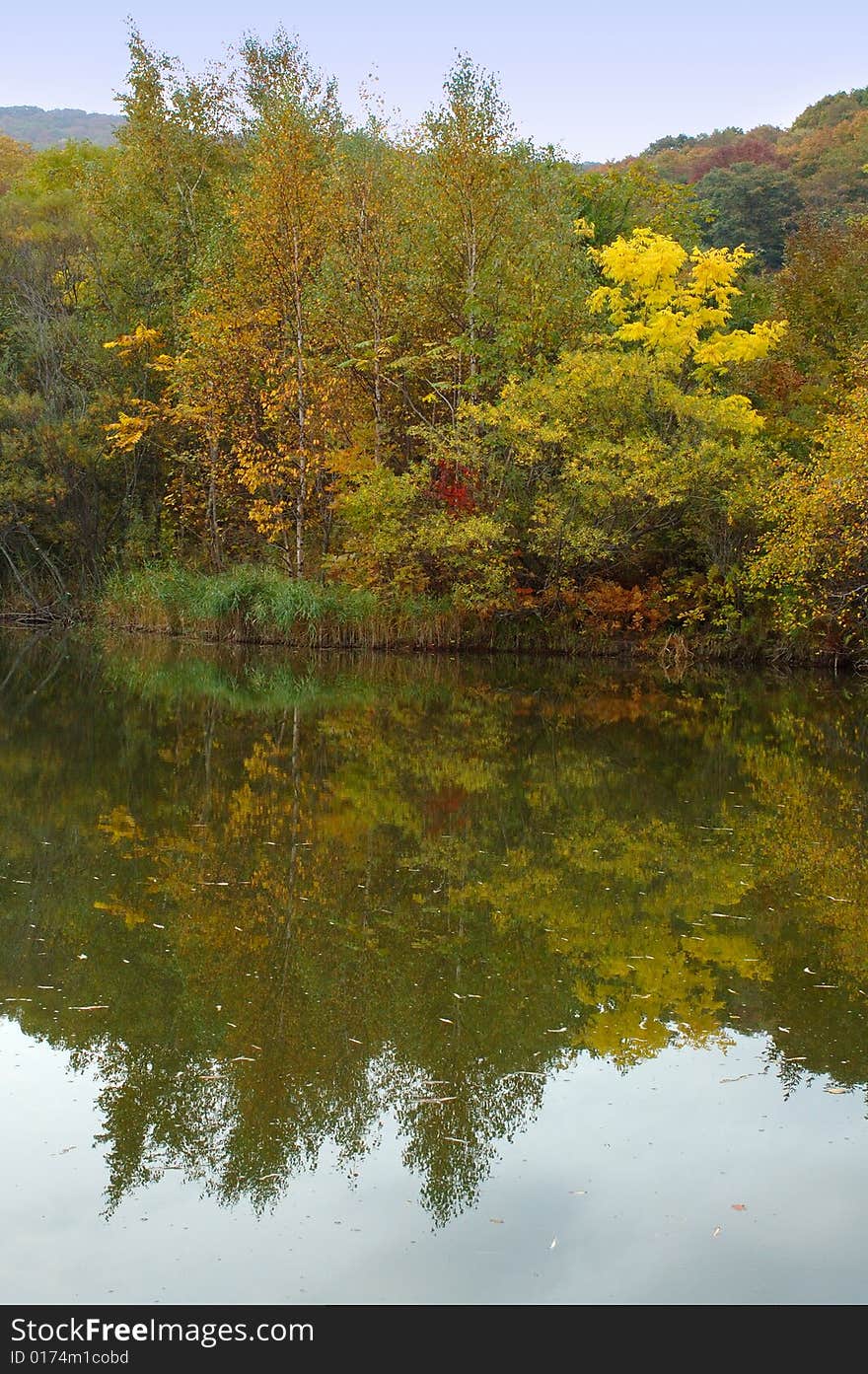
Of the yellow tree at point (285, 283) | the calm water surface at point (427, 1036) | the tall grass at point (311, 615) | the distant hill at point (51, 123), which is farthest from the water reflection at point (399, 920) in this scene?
the distant hill at point (51, 123)

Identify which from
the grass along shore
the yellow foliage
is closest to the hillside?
the yellow foliage

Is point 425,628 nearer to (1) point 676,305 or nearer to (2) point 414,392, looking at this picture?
(2) point 414,392

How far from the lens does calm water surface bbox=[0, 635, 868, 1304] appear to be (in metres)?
3.81

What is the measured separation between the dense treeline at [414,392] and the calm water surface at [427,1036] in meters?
11.8

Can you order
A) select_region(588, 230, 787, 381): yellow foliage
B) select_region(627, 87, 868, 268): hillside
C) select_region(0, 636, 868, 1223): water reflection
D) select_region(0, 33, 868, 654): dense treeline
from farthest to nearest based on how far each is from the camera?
select_region(627, 87, 868, 268): hillside
select_region(588, 230, 787, 381): yellow foliage
select_region(0, 33, 868, 654): dense treeline
select_region(0, 636, 868, 1223): water reflection

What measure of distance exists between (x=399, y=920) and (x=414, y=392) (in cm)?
2055

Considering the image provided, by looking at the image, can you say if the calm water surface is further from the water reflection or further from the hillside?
the hillside

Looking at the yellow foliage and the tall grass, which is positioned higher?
the yellow foliage

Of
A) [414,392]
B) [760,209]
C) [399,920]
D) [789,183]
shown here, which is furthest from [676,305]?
[789,183]

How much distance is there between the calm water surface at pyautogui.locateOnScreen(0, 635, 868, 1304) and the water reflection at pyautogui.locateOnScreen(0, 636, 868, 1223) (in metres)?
0.02

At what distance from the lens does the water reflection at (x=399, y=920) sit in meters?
4.77

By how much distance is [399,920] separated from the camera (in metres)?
7.03

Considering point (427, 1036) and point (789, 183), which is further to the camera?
point (789, 183)

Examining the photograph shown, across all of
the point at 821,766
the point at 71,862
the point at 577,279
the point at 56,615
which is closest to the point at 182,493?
the point at 56,615
